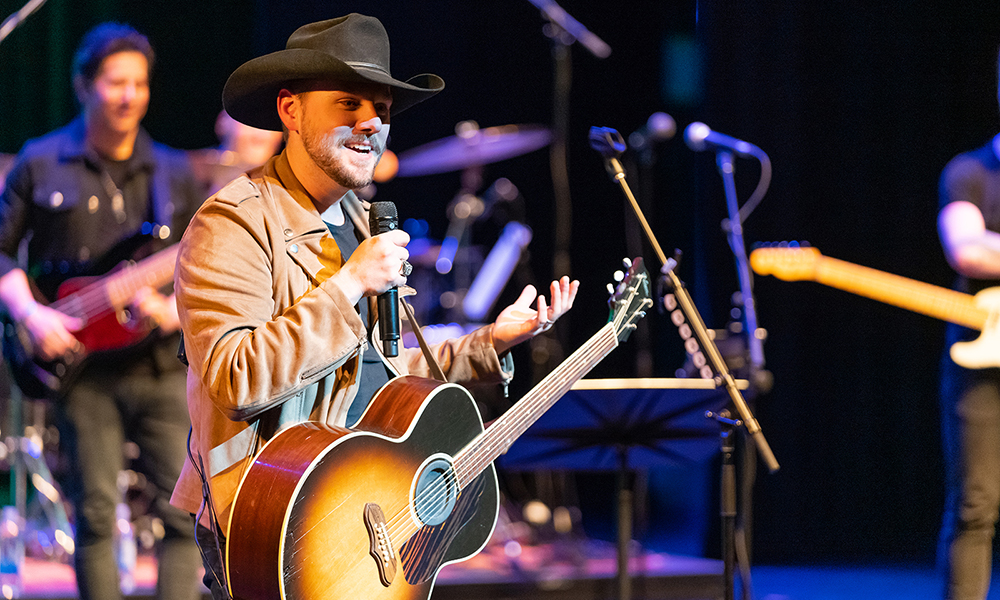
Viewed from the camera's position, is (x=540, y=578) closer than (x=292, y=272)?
No

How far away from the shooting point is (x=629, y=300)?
2953mm

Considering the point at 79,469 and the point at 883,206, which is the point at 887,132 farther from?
the point at 79,469

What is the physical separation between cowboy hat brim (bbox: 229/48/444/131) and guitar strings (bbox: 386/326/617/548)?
0.84m

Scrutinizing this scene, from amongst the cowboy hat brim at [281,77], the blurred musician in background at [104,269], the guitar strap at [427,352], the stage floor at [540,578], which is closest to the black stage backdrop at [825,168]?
the stage floor at [540,578]

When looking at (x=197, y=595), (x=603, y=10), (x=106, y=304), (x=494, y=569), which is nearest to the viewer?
(x=197, y=595)

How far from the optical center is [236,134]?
4578 millimetres

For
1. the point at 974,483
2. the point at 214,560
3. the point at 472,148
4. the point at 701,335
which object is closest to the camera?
the point at 214,560

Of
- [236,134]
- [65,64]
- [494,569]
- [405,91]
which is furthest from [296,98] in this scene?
[65,64]

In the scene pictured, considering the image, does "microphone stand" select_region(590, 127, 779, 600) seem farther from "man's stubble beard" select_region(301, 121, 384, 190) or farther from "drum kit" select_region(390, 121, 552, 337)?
"drum kit" select_region(390, 121, 552, 337)

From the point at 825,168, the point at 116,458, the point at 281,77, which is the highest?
the point at 281,77

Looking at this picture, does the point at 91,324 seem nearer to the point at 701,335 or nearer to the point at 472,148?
the point at 701,335

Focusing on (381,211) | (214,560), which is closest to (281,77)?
(381,211)

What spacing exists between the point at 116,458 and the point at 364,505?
1.69m

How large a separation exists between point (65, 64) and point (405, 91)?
3.82 m
